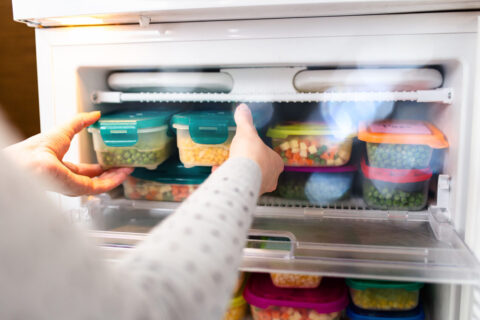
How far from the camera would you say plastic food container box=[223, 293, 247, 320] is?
1004mm

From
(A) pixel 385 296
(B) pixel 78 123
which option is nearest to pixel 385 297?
(A) pixel 385 296

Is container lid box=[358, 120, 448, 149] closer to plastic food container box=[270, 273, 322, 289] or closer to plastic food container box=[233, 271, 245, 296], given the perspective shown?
plastic food container box=[270, 273, 322, 289]

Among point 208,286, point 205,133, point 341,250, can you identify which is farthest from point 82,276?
point 205,133

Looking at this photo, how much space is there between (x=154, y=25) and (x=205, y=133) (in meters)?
0.26

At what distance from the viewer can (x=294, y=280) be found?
36.8 inches

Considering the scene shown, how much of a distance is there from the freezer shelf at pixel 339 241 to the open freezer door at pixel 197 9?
41 cm

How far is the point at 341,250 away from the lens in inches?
30.9

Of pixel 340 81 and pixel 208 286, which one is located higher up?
pixel 340 81

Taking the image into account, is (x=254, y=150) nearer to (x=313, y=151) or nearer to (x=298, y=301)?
(x=313, y=151)

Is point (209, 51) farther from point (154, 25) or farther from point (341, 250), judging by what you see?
Answer: point (341, 250)

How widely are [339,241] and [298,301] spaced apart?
0.20 meters

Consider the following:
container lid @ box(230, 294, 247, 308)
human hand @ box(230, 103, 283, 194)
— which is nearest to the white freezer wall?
human hand @ box(230, 103, 283, 194)

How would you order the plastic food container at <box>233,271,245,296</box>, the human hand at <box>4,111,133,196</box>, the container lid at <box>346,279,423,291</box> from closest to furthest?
the human hand at <box>4,111,133,196</box> → the container lid at <box>346,279,423,291</box> → the plastic food container at <box>233,271,245,296</box>

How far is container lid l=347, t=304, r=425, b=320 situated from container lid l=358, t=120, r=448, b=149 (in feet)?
1.22
